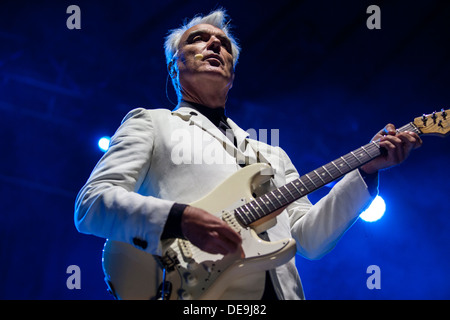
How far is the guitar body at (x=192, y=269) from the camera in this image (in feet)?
5.31

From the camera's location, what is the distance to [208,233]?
61.7 inches

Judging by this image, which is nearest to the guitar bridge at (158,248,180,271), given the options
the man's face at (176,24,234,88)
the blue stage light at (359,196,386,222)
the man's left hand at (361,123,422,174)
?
the man's left hand at (361,123,422,174)

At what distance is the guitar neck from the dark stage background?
272cm

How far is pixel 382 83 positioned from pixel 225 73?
2.85 m

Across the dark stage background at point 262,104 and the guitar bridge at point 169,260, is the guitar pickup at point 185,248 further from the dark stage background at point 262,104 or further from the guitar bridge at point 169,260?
the dark stage background at point 262,104

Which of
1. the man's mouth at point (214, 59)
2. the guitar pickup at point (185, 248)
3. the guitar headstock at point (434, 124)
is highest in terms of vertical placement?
the man's mouth at point (214, 59)

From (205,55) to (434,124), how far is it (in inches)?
60.6

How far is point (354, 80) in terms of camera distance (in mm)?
4965

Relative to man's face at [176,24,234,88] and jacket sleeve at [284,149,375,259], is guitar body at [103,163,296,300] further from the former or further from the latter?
man's face at [176,24,234,88]

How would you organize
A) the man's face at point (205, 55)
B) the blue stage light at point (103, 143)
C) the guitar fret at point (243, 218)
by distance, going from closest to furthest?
1. the guitar fret at point (243, 218)
2. the man's face at point (205, 55)
3. the blue stage light at point (103, 143)

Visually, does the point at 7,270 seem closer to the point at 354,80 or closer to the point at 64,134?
the point at 64,134

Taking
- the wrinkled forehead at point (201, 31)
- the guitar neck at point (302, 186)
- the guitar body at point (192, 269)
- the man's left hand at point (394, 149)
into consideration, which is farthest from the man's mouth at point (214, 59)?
the guitar body at point (192, 269)

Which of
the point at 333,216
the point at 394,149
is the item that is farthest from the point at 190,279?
the point at 394,149

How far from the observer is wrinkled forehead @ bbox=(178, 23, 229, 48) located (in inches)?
118
